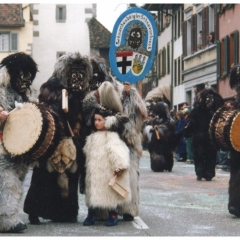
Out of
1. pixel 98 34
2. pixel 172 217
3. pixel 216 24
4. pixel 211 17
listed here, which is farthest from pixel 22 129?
pixel 98 34

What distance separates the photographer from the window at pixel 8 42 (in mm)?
65188

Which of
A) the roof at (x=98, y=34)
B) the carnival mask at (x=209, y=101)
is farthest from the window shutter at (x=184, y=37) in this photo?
the carnival mask at (x=209, y=101)

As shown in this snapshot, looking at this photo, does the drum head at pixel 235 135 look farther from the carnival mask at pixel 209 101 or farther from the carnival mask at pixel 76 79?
the carnival mask at pixel 209 101

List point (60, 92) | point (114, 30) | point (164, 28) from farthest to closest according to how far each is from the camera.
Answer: point (164, 28) < point (114, 30) < point (60, 92)

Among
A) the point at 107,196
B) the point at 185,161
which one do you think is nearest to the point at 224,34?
the point at 185,161

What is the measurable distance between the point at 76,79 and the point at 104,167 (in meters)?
1.15

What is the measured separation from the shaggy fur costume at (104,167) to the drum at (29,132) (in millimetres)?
817

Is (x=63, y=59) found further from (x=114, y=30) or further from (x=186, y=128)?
(x=186, y=128)

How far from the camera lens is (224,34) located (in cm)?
3625

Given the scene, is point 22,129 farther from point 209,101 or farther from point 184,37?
point 184,37

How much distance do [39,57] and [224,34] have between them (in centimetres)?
3097

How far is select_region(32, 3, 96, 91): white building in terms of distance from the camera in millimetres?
65625

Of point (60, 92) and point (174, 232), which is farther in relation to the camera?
point (60, 92)

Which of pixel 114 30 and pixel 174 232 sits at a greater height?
pixel 114 30
